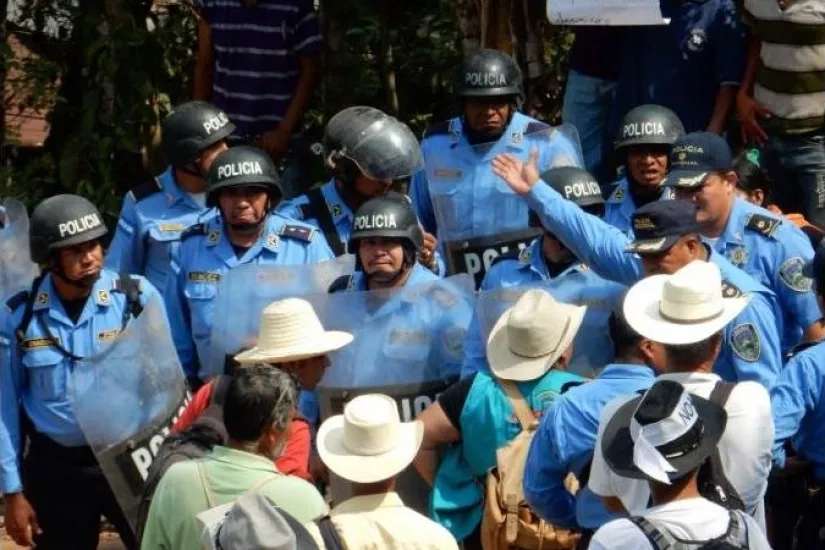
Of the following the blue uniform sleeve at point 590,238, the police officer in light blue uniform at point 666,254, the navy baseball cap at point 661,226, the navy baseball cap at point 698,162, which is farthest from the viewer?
the navy baseball cap at point 698,162

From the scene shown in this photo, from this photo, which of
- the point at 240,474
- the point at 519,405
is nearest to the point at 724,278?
the point at 519,405

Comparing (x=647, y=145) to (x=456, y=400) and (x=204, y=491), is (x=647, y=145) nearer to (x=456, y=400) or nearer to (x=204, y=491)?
(x=456, y=400)

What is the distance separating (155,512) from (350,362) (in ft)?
5.48

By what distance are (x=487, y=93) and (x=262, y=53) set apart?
1813mm

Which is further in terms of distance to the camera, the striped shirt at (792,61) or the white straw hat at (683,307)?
the striped shirt at (792,61)

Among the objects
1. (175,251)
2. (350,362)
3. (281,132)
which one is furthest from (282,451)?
(281,132)

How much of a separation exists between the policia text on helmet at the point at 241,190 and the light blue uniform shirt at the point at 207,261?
58 millimetres

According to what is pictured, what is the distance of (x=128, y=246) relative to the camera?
334 inches

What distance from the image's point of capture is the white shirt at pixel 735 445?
→ 5234 millimetres

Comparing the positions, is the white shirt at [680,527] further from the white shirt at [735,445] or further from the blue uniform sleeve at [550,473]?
the blue uniform sleeve at [550,473]

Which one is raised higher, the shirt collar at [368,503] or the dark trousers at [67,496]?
the shirt collar at [368,503]

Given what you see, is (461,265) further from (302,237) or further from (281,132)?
(281,132)

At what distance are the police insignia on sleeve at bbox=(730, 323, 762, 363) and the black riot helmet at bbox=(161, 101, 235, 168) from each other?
9.70 ft

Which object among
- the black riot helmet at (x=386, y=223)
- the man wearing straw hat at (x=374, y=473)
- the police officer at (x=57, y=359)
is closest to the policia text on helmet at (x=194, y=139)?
the police officer at (x=57, y=359)
